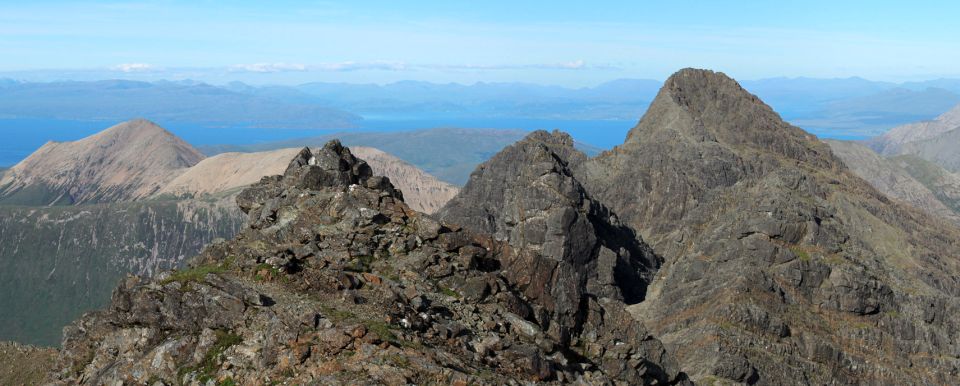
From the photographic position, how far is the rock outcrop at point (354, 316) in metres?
25.7

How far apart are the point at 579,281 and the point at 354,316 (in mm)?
13210

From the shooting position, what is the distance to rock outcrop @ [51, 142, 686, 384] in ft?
84.4

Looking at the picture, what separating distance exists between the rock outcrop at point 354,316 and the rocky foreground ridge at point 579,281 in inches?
3.4

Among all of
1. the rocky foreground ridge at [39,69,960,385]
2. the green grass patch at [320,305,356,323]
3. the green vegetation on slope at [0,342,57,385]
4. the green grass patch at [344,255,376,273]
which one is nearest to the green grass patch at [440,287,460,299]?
the rocky foreground ridge at [39,69,960,385]

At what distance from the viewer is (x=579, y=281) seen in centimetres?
3784

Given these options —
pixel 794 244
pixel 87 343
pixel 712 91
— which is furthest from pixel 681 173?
pixel 87 343

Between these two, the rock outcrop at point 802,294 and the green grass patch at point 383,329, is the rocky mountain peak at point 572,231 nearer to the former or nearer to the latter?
the rock outcrop at point 802,294

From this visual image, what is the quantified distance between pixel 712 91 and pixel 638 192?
137ft

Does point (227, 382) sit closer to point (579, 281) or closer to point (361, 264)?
point (361, 264)

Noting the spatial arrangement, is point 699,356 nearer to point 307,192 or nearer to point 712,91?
point 307,192

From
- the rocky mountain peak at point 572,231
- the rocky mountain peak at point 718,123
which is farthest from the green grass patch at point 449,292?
the rocky mountain peak at point 718,123

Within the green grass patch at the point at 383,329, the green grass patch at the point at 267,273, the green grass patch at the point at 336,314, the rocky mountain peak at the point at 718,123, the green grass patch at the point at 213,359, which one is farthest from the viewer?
the rocky mountain peak at the point at 718,123

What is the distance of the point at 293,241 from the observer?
34938 mm

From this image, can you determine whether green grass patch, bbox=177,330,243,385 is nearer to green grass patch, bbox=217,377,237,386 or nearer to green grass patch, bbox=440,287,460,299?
green grass patch, bbox=217,377,237,386
